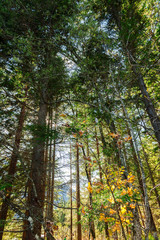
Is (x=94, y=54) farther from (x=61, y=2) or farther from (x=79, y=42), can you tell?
Answer: (x=61, y=2)

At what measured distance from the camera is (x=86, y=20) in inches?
172

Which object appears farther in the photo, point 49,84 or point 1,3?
point 49,84

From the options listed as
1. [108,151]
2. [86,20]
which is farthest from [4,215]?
[86,20]

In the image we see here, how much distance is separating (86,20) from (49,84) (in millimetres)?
3059

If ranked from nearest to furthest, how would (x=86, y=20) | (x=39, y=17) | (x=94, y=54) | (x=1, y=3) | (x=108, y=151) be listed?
(x=108, y=151) < (x=86, y=20) < (x=94, y=54) < (x=1, y=3) < (x=39, y=17)

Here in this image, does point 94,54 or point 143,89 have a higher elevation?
point 94,54

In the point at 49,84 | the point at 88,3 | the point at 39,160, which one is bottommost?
the point at 39,160

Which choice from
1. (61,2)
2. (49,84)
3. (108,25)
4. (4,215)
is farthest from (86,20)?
(4,215)

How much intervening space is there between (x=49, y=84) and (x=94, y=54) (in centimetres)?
→ 254

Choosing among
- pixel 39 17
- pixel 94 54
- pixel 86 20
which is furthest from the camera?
pixel 39 17

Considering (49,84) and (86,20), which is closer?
(86,20)

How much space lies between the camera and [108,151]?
3.11 meters

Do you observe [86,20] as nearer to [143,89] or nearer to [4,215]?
[143,89]

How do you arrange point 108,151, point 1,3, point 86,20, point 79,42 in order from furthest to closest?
1. point 1,3
2. point 86,20
3. point 79,42
4. point 108,151
